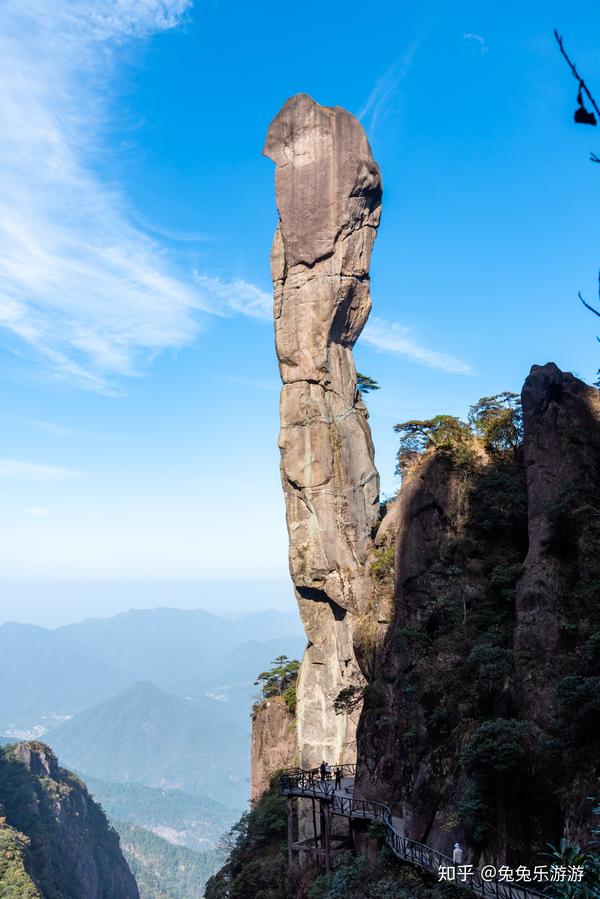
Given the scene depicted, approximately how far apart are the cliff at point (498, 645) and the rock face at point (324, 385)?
8121 mm

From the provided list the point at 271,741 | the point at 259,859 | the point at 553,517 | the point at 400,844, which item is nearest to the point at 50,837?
the point at 271,741

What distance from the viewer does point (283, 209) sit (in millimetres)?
39906

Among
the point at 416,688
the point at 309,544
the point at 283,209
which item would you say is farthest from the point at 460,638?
the point at 283,209

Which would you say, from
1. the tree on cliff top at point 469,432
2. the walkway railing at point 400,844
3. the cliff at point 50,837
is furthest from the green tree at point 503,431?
the cliff at point 50,837

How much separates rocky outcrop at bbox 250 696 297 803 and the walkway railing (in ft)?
42.5

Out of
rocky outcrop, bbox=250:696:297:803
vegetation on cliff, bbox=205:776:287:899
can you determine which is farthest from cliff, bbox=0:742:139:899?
vegetation on cliff, bbox=205:776:287:899

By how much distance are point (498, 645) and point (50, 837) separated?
8618 centimetres

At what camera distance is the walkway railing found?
13.9 meters

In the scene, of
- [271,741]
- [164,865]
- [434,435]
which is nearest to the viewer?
[434,435]

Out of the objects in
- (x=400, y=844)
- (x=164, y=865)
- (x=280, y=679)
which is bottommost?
(x=164, y=865)

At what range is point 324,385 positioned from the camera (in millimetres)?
38781

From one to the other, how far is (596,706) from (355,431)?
25769mm

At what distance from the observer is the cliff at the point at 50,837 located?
64506 millimetres

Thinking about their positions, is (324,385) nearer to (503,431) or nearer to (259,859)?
(503,431)
